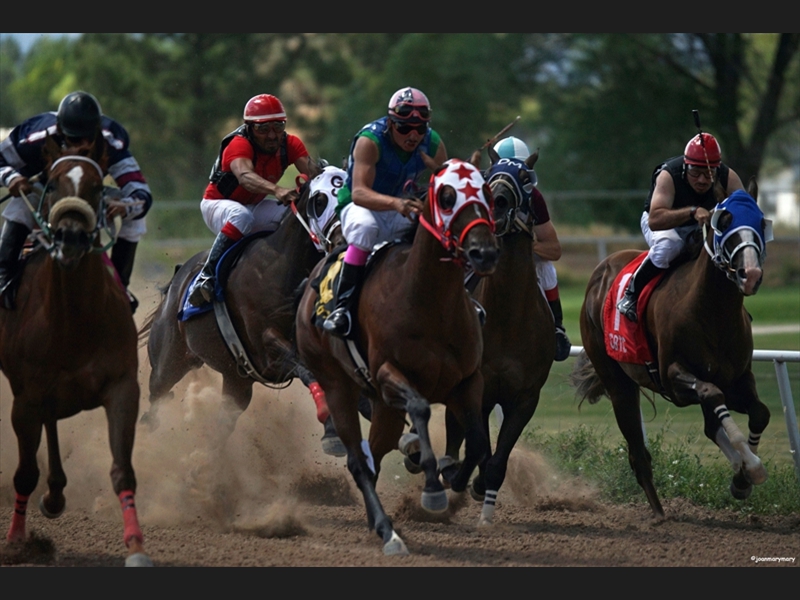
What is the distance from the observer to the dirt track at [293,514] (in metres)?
7.32

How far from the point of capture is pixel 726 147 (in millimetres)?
25734

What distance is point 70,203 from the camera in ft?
20.5

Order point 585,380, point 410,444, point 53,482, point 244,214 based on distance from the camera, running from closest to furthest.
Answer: point 410,444, point 53,482, point 244,214, point 585,380

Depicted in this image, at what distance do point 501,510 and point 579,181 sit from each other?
19602 millimetres

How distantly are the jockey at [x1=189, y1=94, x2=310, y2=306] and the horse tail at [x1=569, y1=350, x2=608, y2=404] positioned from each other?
2677 millimetres

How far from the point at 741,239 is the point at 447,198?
220cm

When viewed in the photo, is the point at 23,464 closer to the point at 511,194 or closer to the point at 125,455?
the point at 125,455

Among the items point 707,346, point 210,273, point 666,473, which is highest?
point 210,273

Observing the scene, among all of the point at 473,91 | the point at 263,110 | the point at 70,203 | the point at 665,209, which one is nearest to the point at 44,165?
the point at 70,203

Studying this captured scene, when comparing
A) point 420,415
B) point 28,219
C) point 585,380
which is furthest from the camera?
point 585,380

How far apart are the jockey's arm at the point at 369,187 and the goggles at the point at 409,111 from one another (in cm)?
25

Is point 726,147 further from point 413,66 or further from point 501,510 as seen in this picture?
point 501,510

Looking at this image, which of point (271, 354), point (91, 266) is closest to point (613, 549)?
point (271, 354)

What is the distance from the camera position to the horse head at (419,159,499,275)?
650 cm
